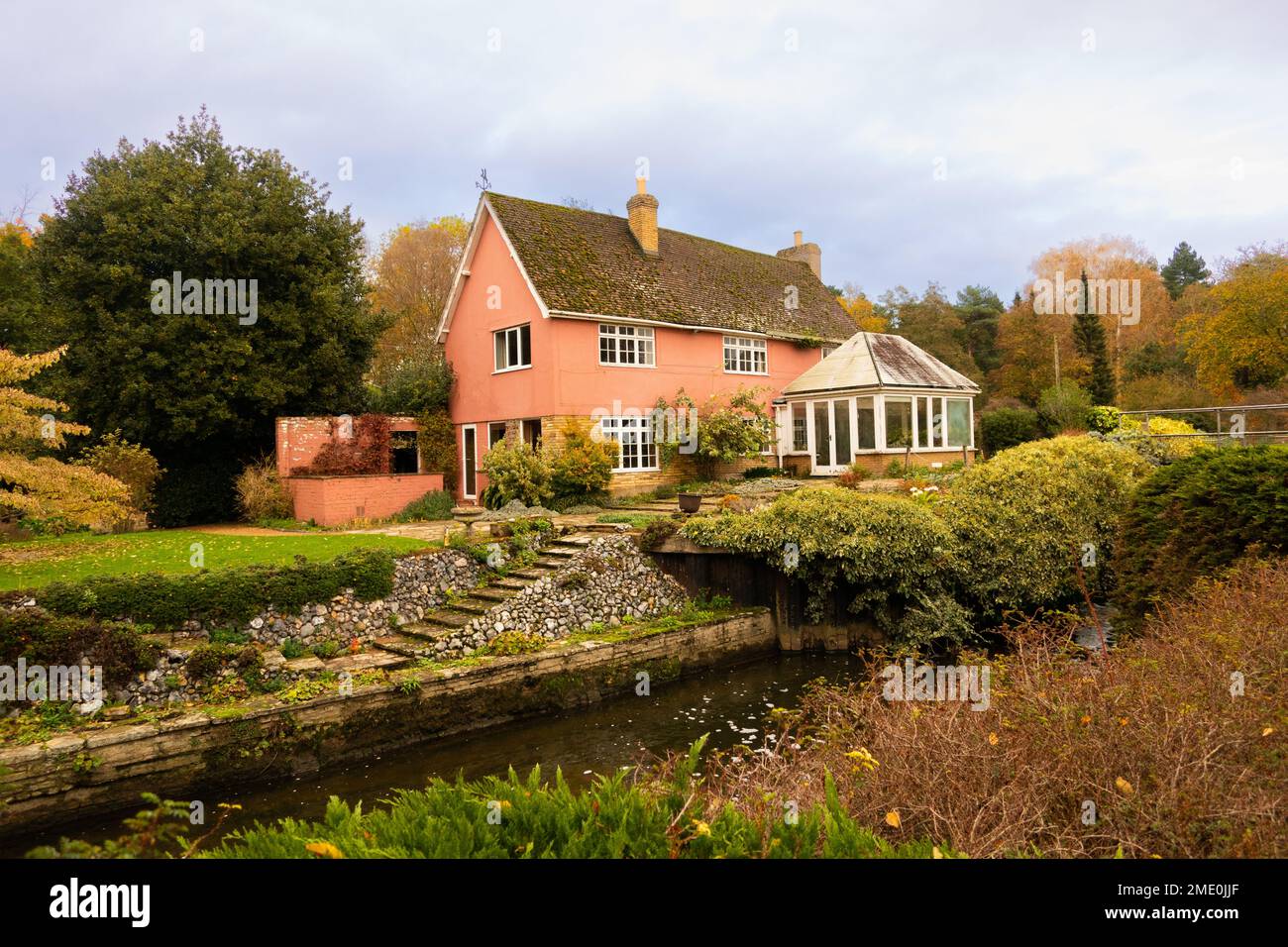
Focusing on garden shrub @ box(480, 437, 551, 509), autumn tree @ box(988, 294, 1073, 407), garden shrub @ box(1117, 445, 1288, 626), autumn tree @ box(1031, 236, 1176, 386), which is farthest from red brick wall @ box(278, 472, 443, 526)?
autumn tree @ box(1031, 236, 1176, 386)

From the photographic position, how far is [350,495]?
19.3 m

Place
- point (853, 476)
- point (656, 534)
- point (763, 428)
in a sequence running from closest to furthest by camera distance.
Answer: point (656, 534)
point (853, 476)
point (763, 428)

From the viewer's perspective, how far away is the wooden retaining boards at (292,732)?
314 inches

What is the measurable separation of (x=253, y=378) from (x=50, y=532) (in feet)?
19.7

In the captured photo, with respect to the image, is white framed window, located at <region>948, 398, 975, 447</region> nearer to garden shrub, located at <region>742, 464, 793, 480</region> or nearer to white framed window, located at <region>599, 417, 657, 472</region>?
garden shrub, located at <region>742, 464, 793, 480</region>

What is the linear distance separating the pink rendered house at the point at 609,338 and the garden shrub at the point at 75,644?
12.0 metres

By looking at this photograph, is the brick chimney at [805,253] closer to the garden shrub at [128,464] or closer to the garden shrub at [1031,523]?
the garden shrub at [1031,523]

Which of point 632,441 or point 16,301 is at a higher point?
point 16,301

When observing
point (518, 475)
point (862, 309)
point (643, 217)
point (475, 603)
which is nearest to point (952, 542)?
point (475, 603)

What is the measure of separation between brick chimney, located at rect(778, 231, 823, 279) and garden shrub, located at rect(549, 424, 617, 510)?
16.2 m

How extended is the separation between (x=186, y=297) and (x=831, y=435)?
18.5 meters

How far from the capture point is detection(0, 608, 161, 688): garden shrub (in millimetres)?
8992

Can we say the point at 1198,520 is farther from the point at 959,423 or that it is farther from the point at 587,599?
the point at 959,423
